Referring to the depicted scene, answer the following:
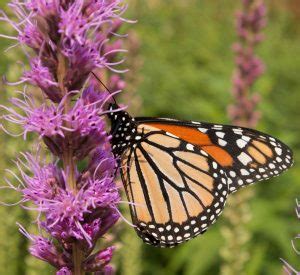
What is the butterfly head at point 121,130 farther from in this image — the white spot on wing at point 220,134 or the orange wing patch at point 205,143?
the white spot on wing at point 220,134

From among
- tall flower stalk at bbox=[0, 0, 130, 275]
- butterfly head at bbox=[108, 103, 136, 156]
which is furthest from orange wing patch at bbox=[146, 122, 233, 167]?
tall flower stalk at bbox=[0, 0, 130, 275]

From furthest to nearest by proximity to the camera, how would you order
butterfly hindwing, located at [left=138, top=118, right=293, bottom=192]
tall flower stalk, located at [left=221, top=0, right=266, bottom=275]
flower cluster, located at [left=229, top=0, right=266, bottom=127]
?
flower cluster, located at [left=229, top=0, right=266, bottom=127] → tall flower stalk, located at [left=221, top=0, right=266, bottom=275] → butterfly hindwing, located at [left=138, top=118, right=293, bottom=192]

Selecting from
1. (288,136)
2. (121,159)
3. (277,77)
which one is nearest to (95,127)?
(121,159)

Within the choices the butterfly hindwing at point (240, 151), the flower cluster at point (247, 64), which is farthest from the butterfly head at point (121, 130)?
the flower cluster at point (247, 64)

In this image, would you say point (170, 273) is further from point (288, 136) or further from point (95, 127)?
point (95, 127)

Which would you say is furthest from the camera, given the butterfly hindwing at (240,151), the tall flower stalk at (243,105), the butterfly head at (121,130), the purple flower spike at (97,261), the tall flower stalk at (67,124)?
the tall flower stalk at (243,105)

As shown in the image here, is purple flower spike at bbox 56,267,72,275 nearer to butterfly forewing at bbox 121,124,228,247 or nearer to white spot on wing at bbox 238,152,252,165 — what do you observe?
butterfly forewing at bbox 121,124,228,247
